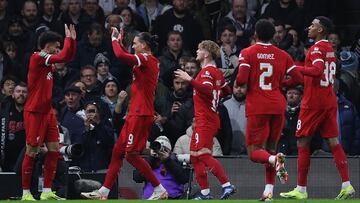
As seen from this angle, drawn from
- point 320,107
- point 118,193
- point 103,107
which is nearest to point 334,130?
point 320,107

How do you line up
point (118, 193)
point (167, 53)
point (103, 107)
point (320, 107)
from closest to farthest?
point (320, 107) < point (118, 193) < point (103, 107) < point (167, 53)

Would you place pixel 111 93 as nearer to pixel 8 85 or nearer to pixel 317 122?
pixel 8 85

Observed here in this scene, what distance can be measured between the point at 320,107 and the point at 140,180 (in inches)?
107

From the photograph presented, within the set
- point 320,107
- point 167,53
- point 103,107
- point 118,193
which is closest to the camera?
point 320,107

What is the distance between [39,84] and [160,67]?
199 inches

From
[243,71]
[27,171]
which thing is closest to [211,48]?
[243,71]

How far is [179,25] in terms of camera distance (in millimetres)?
24375

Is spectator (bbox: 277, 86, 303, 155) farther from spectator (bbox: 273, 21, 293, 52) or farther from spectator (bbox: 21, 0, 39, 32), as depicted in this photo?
spectator (bbox: 21, 0, 39, 32)

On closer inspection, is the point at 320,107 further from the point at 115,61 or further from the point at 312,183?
the point at 115,61

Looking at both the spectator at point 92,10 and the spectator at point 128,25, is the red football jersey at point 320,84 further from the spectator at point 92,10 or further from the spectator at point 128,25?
the spectator at point 92,10

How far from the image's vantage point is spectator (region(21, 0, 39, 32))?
2431cm

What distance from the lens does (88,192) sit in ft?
61.9

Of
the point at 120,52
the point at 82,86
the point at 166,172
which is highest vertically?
the point at 120,52

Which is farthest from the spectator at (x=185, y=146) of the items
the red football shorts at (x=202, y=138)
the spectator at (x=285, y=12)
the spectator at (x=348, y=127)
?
the spectator at (x=285, y=12)
